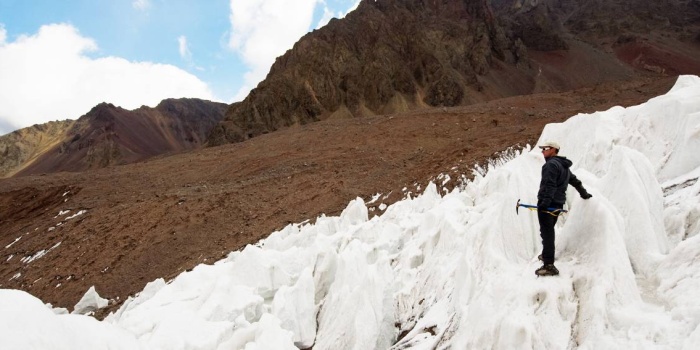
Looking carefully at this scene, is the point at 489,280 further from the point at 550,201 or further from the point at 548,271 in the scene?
the point at 550,201

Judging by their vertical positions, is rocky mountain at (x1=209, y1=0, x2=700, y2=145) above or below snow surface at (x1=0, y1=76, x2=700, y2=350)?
above

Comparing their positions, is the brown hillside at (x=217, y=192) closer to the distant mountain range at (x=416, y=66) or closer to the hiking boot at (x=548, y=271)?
the hiking boot at (x=548, y=271)

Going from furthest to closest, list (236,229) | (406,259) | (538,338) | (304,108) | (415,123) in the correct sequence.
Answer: (304,108), (415,123), (236,229), (406,259), (538,338)

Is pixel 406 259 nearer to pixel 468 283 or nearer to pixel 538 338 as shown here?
pixel 468 283

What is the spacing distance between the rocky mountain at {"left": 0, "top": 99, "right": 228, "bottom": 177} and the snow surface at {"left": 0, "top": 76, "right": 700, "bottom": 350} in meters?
77.5

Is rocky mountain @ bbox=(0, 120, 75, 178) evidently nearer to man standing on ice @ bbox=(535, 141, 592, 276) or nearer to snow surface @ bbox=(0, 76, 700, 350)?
snow surface @ bbox=(0, 76, 700, 350)

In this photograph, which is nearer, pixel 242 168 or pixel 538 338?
pixel 538 338

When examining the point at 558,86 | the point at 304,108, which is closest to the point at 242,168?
the point at 304,108

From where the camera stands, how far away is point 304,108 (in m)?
63.1

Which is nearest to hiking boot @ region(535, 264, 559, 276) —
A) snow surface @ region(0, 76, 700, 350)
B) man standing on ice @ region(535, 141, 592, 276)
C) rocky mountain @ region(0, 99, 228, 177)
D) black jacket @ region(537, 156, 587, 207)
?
man standing on ice @ region(535, 141, 592, 276)

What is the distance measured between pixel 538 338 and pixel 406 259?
13.9 feet

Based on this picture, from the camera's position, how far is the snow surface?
426 centimetres

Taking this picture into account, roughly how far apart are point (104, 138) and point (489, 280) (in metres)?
104

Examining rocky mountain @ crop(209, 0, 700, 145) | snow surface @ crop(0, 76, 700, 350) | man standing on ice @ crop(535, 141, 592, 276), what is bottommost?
snow surface @ crop(0, 76, 700, 350)
